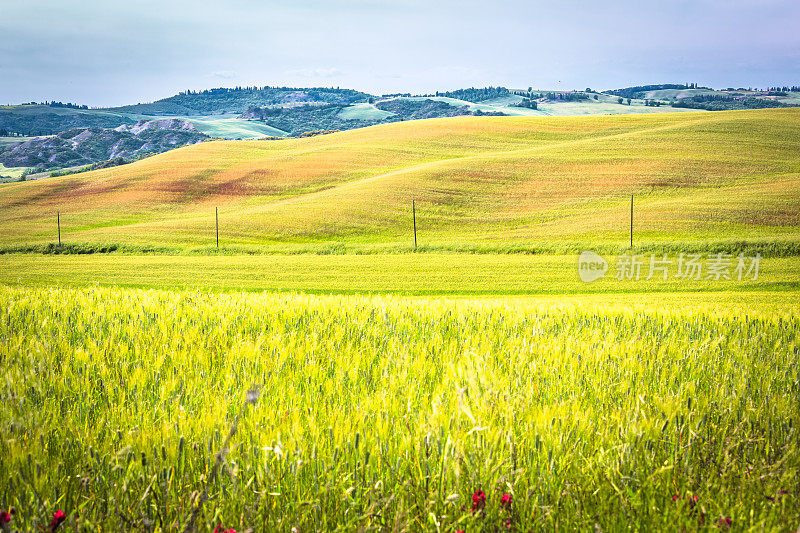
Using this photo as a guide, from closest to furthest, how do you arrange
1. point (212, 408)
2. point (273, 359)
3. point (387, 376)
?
point (212, 408) < point (387, 376) < point (273, 359)

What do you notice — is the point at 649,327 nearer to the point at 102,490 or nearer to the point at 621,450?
the point at 621,450

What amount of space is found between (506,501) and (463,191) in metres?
58.2

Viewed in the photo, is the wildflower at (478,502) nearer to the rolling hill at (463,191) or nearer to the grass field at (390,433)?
the grass field at (390,433)

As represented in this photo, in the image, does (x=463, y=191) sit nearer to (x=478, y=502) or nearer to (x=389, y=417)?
(x=389, y=417)

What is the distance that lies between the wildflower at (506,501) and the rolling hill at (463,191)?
34.5 meters

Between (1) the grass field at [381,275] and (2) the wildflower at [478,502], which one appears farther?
(1) the grass field at [381,275]

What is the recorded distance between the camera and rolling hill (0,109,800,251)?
145ft

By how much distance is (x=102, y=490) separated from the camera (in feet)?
7.34

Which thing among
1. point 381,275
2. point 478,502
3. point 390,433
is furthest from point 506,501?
point 381,275

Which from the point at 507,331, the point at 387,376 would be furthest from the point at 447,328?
the point at 387,376

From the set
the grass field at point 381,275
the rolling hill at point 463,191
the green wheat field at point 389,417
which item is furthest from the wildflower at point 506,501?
the rolling hill at point 463,191

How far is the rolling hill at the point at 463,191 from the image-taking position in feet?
145

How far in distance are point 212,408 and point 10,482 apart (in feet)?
3.27

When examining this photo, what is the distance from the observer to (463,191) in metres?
59.1
